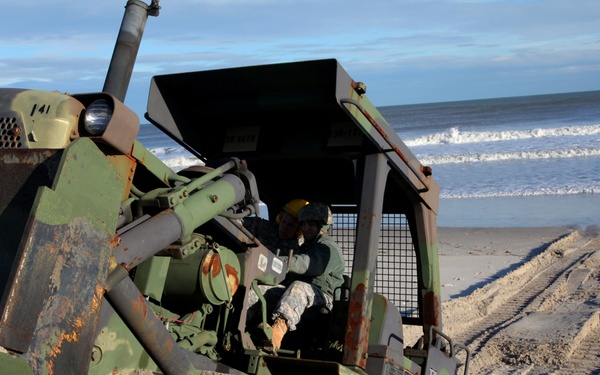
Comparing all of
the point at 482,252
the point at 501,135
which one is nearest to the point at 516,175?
the point at 482,252

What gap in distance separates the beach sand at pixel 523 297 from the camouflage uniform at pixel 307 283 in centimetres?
206

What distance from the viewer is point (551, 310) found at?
8.73 meters

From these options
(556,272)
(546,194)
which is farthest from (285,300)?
(546,194)

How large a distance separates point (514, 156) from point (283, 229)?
73.8 ft

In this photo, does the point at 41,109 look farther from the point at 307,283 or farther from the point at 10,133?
the point at 307,283

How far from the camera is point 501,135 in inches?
1533

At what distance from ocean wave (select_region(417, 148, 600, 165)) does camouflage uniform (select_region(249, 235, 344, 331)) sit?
853 inches

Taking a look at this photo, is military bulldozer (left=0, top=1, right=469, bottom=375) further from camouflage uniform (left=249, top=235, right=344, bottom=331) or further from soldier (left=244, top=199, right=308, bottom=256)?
soldier (left=244, top=199, right=308, bottom=256)

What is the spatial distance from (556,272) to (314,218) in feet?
19.6

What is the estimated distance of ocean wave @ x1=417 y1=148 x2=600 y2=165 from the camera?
2638cm

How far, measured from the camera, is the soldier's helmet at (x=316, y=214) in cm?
550

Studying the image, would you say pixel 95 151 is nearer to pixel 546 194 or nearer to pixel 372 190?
pixel 372 190

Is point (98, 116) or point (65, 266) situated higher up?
point (98, 116)

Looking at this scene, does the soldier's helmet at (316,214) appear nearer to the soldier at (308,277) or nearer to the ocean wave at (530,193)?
the soldier at (308,277)
